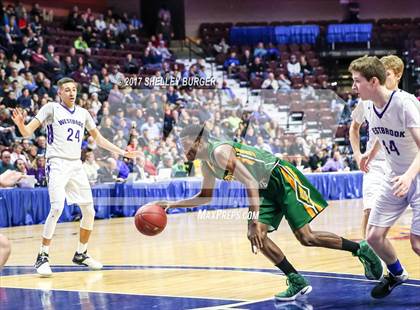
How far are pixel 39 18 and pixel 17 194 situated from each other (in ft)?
29.1

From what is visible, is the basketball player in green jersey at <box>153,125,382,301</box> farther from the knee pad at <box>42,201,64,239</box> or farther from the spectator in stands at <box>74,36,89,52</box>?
the spectator in stands at <box>74,36,89,52</box>

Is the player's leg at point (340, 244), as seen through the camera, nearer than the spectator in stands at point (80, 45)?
Yes

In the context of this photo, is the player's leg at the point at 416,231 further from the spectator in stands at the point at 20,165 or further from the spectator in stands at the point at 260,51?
the spectator in stands at the point at 260,51

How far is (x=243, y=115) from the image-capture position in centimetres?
2047

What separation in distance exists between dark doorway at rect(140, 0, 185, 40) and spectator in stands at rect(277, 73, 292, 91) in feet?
16.6

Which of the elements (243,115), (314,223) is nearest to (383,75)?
(314,223)

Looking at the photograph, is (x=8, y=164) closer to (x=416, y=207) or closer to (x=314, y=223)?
(x=314, y=223)

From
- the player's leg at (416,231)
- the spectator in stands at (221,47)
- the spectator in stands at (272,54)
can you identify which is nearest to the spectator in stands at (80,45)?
the spectator in stands at (221,47)

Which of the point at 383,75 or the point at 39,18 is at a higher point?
the point at 39,18

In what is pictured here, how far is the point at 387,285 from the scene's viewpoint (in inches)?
278

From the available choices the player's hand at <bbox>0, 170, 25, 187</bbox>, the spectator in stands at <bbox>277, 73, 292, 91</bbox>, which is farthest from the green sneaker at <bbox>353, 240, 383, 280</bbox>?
the spectator in stands at <bbox>277, 73, 292, 91</bbox>

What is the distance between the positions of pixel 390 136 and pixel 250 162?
118 cm

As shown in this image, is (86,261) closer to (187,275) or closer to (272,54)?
(187,275)

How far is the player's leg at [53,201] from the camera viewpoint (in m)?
9.25
